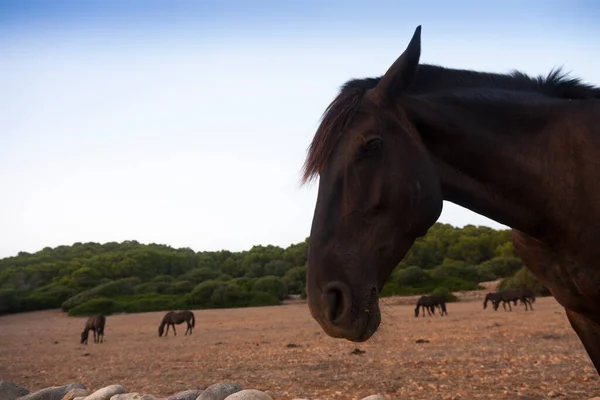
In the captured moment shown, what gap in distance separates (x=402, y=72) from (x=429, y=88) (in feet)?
0.89

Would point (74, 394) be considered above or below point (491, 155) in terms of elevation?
below

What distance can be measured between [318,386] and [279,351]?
18.4ft

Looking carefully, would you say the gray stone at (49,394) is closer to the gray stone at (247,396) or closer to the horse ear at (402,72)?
the gray stone at (247,396)

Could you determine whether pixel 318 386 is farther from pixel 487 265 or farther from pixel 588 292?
pixel 487 265

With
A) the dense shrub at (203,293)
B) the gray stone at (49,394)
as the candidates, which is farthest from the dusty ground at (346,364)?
the dense shrub at (203,293)

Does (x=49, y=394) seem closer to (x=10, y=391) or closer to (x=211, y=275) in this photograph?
(x=10, y=391)

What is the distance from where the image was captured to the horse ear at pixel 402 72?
2.15m

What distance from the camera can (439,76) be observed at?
2.50 metres

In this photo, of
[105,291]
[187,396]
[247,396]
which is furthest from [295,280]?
[247,396]

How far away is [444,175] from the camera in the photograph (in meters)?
2.37

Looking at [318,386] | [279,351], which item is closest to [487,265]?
[279,351]

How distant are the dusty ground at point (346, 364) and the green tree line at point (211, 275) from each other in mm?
15913

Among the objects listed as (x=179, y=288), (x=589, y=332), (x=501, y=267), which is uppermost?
(x=501, y=267)

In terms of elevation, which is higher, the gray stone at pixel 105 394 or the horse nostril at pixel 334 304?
the horse nostril at pixel 334 304
